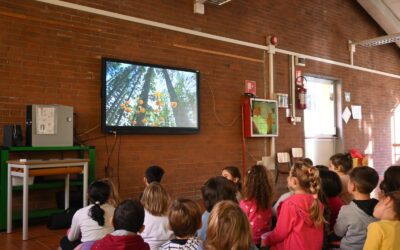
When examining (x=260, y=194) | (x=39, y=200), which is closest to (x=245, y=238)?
(x=260, y=194)

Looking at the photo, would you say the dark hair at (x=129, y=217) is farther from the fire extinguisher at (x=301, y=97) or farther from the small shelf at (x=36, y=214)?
the fire extinguisher at (x=301, y=97)

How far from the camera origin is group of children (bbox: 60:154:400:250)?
5.90ft

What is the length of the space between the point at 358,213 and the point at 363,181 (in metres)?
0.21

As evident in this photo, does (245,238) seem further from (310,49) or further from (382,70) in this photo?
(382,70)

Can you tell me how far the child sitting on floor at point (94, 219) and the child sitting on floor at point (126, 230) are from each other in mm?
570

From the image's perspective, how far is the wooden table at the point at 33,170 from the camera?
346cm

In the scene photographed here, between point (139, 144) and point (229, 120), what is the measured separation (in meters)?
1.79

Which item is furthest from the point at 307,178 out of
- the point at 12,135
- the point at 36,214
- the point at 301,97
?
the point at 301,97

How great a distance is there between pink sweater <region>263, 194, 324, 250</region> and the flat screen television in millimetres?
3012

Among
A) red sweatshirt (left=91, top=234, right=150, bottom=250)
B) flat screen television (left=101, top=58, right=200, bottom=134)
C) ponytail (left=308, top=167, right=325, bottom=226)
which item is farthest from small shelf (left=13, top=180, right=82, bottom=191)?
ponytail (left=308, top=167, right=325, bottom=226)

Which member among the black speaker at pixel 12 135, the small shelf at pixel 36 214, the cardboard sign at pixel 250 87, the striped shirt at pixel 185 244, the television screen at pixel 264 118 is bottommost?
the small shelf at pixel 36 214

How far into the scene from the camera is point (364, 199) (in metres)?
2.44

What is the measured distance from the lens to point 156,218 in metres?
2.45

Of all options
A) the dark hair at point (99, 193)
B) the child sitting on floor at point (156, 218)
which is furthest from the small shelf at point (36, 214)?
the child sitting on floor at point (156, 218)
